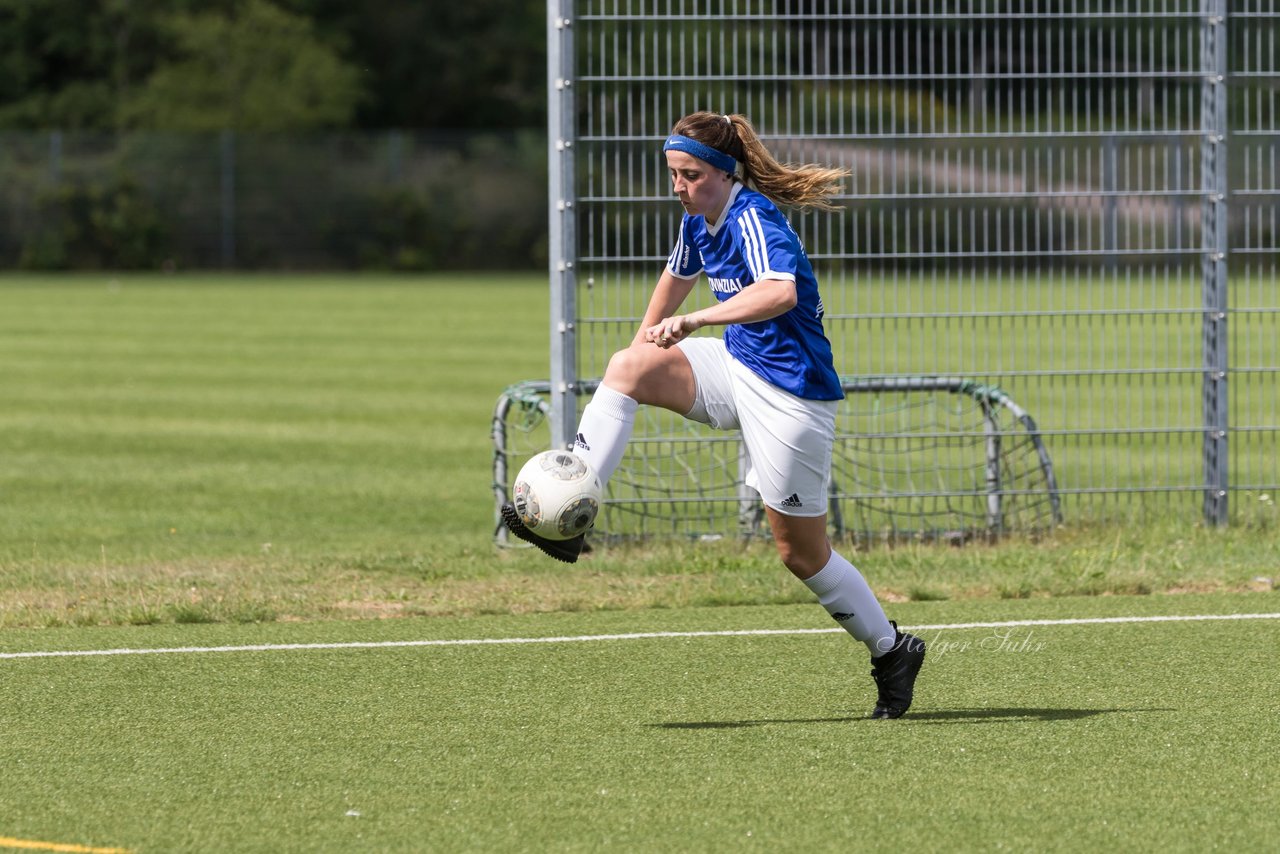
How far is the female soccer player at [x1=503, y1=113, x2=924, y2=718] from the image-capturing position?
235 inches

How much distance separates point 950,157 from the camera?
33.8 feet

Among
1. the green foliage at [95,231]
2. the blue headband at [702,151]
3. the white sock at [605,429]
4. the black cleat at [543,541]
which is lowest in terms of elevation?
the black cleat at [543,541]

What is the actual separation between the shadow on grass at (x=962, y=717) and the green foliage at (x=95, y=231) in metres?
41.9

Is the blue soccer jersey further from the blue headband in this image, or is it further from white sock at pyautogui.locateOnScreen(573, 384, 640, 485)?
white sock at pyautogui.locateOnScreen(573, 384, 640, 485)

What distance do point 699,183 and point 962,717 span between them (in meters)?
1.94

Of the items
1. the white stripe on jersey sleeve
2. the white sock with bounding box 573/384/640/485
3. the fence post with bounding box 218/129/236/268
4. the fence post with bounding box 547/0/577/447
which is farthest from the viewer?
the fence post with bounding box 218/129/236/268

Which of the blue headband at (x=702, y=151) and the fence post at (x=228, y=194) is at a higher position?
the fence post at (x=228, y=194)

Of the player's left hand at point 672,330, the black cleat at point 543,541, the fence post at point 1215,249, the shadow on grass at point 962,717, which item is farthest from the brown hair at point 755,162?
the fence post at point 1215,249

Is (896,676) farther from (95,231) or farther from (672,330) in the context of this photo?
(95,231)

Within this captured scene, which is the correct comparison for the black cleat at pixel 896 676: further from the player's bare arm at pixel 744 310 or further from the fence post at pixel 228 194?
the fence post at pixel 228 194

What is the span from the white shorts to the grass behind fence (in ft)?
8.01

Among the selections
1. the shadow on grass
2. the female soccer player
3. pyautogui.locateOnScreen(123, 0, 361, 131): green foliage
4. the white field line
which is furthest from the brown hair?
pyautogui.locateOnScreen(123, 0, 361, 131): green foliage

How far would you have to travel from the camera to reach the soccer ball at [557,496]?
5891 millimetres

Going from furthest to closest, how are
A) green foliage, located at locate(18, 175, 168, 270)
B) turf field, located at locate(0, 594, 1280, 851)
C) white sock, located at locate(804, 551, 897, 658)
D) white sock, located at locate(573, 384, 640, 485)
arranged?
green foliage, located at locate(18, 175, 168, 270) → white sock, located at locate(804, 551, 897, 658) → white sock, located at locate(573, 384, 640, 485) → turf field, located at locate(0, 594, 1280, 851)
